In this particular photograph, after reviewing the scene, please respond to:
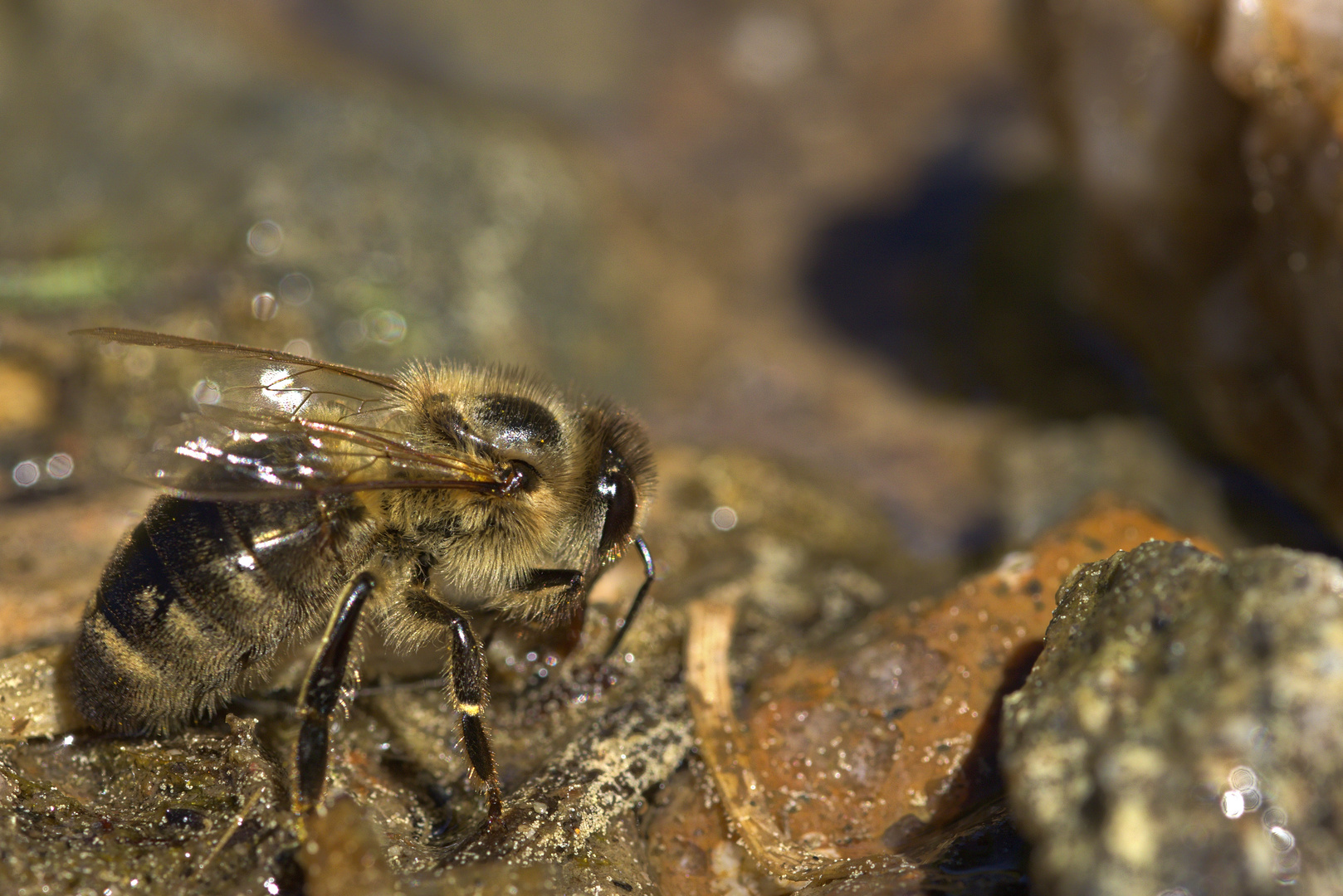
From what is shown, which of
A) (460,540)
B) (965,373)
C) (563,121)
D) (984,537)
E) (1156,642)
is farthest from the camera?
(563,121)

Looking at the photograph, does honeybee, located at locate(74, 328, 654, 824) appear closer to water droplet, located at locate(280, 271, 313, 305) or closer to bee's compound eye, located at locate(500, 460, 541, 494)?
bee's compound eye, located at locate(500, 460, 541, 494)

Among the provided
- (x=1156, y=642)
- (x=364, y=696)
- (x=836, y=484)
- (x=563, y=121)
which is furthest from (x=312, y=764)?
(x=563, y=121)

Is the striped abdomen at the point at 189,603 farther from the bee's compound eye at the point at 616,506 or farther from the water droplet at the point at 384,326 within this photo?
the water droplet at the point at 384,326

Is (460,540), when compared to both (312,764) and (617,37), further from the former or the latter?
(617,37)

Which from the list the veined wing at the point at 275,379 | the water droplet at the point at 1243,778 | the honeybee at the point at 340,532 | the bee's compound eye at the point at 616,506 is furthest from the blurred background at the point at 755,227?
the water droplet at the point at 1243,778

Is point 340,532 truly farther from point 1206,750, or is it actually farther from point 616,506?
point 1206,750

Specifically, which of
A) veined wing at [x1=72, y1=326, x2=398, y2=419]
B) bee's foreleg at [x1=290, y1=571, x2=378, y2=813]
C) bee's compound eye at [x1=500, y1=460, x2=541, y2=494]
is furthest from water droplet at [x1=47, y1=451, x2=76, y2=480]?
bee's compound eye at [x1=500, y1=460, x2=541, y2=494]

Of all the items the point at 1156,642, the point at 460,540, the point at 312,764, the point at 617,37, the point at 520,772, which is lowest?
the point at 520,772
